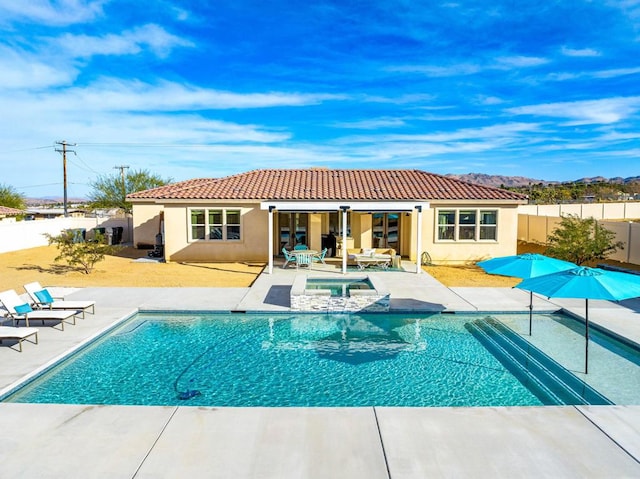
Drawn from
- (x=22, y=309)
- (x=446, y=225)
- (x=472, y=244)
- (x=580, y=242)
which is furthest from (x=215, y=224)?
(x=580, y=242)

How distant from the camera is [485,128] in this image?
51.8m

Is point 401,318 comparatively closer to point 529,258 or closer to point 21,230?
point 529,258

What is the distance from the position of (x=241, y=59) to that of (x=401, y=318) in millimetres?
26200

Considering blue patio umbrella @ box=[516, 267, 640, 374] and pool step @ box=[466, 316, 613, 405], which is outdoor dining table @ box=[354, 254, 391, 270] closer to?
pool step @ box=[466, 316, 613, 405]

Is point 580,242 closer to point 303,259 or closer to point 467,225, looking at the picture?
point 467,225

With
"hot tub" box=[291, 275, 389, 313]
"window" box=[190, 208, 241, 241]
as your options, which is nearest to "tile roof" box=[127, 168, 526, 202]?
"window" box=[190, 208, 241, 241]

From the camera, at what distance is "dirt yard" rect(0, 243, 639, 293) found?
16875 mm

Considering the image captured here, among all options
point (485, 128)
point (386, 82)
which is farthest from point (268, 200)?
point (485, 128)

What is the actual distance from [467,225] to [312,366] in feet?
49.1

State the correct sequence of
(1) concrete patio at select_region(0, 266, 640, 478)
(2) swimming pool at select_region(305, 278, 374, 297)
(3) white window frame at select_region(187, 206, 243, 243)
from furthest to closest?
(3) white window frame at select_region(187, 206, 243, 243) < (2) swimming pool at select_region(305, 278, 374, 297) < (1) concrete patio at select_region(0, 266, 640, 478)

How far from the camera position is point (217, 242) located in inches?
Answer: 852

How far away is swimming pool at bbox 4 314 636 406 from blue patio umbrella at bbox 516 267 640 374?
1.75 m

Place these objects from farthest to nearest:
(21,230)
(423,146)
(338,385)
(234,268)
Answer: (423,146), (21,230), (234,268), (338,385)

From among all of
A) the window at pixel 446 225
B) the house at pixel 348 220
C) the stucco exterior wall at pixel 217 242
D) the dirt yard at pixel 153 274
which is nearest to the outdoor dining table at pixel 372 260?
the house at pixel 348 220
